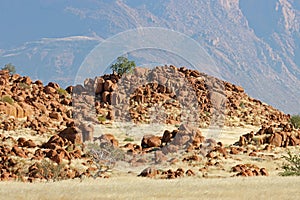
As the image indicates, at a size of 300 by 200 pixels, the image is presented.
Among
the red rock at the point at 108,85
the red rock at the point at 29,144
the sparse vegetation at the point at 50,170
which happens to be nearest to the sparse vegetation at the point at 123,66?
the red rock at the point at 108,85

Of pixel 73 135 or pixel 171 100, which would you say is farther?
Result: pixel 171 100

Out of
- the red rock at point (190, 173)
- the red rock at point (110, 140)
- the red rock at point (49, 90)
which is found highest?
the red rock at point (49, 90)

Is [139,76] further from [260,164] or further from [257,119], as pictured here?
[260,164]

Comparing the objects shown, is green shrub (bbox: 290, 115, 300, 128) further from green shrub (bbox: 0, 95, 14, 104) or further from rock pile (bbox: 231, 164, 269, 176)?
green shrub (bbox: 0, 95, 14, 104)

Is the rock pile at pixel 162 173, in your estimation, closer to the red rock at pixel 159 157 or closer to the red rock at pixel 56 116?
the red rock at pixel 159 157

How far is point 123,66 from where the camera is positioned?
73.1m

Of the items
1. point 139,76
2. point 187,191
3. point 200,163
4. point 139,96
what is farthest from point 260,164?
point 139,76

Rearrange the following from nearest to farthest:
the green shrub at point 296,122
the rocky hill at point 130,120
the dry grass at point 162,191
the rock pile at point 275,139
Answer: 1. the dry grass at point 162,191
2. the rocky hill at point 130,120
3. the rock pile at point 275,139
4. the green shrub at point 296,122

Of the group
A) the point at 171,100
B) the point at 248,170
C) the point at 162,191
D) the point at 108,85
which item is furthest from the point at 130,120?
the point at 162,191

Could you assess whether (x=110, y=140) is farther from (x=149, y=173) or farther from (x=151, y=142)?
(x=149, y=173)

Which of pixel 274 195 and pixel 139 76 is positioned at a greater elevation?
pixel 139 76

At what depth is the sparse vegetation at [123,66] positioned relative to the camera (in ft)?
238

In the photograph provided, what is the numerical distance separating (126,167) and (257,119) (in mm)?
37360

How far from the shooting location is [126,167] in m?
35.2
